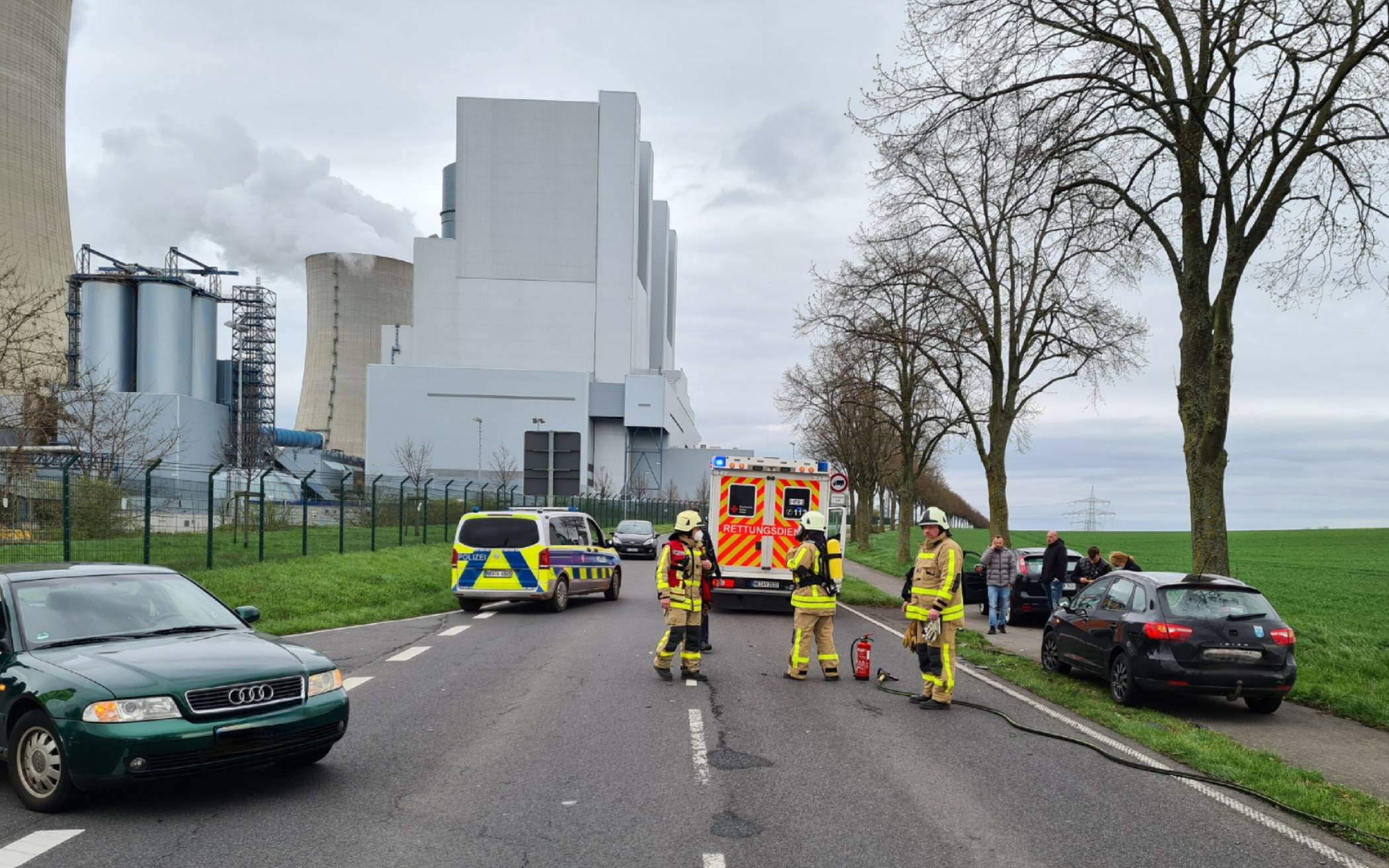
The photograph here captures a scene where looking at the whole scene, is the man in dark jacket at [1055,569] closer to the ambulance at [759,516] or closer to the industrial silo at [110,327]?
the ambulance at [759,516]

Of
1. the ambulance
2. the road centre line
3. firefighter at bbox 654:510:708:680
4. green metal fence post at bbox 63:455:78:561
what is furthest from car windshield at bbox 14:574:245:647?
the ambulance

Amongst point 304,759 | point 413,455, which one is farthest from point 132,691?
point 413,455

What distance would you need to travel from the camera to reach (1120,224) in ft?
59.5

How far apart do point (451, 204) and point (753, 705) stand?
10350 cm

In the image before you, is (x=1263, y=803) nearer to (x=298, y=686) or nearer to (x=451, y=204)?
(x=298, y=686)

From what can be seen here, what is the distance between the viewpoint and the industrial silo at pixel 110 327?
77688 millimetres

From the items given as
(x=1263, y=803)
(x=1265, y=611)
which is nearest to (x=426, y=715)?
(x=1263, y=803)

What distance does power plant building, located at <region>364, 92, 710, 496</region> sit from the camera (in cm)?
9212

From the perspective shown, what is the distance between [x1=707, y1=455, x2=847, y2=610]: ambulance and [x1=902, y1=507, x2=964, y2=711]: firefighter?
32.4 ft

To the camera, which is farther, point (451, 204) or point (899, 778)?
point (451, 204)

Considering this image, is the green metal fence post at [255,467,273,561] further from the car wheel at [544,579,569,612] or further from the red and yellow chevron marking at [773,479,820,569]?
the red and yellow chevron marking at [773,479,820,569]

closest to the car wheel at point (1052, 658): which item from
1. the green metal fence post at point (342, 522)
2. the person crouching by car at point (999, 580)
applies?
the person crouching by car at point (999, 580)

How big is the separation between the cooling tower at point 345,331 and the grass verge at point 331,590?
6391 cm

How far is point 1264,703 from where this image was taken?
1122 cm
